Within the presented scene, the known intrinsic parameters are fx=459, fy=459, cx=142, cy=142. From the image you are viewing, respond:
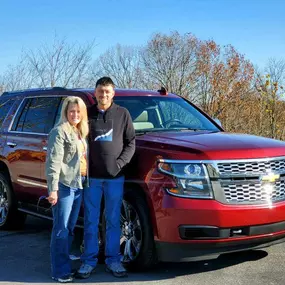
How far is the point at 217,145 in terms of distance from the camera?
4422mm

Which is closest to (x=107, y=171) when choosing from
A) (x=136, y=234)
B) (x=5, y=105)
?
(x=136, y=234)

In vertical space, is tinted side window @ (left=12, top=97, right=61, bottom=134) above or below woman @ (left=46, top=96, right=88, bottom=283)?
above

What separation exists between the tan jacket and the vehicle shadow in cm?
101

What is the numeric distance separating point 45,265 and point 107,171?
145 cm

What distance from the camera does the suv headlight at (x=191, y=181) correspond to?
4184mm

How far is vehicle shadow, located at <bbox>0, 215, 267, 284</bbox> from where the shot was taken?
4.59 m

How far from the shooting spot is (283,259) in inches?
198

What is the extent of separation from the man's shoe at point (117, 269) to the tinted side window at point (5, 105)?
343 centimetres

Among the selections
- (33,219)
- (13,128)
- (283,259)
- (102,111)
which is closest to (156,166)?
(102,111)

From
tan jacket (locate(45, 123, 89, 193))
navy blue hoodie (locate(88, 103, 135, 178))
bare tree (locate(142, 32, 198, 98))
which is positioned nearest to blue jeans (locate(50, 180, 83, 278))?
tan jacket (locate(45, 123, 89, 193))

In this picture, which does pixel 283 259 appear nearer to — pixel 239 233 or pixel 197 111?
pixel 239 233

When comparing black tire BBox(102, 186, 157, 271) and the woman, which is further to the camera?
black tire BBox(102, 186, 157, 271)

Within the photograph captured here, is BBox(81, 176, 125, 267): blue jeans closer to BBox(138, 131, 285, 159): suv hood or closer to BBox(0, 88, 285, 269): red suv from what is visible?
BBox(0, 88, 285, 269): red suv

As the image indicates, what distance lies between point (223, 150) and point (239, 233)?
0.78 meters
